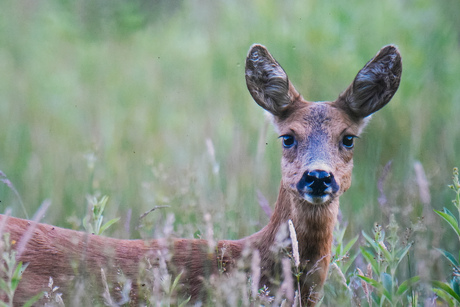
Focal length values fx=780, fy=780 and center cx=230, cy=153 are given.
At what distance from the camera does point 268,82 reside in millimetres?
5039

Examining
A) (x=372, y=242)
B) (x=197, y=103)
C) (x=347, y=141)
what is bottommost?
(x=197, y=103)

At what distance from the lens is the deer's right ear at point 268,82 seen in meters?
4.98

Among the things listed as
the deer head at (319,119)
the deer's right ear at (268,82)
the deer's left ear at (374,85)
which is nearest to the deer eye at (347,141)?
the deer head at (319,119)

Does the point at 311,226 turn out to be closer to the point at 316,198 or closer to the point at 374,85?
the point at 316,198

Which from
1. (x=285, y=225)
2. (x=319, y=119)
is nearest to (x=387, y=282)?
(x=285, y=225)

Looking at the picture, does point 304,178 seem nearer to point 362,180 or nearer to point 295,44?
point 362,180

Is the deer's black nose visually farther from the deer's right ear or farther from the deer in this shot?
the deer's right ear

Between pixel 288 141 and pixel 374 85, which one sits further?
pixel 374 85

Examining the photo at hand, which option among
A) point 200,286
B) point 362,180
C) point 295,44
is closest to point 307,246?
point 200,286

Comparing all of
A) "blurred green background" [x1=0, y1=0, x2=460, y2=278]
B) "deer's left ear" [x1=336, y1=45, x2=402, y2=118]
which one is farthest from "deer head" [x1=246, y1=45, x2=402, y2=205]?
"blurred green background" [x1=0, y1=0, x2=460, y2=278]

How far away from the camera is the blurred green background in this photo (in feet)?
19.8

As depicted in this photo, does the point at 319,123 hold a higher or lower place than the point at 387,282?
higher

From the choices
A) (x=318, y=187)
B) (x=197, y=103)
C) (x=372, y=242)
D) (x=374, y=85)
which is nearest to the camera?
(x=372, y=242)

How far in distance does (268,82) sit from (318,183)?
104 cm
